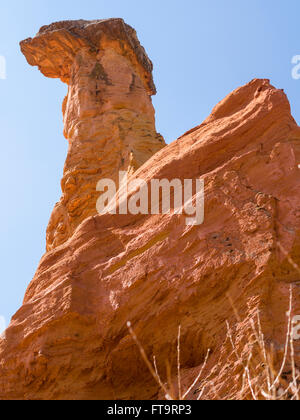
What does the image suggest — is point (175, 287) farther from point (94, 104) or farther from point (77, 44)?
point (77, 44)

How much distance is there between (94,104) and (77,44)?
312 cm

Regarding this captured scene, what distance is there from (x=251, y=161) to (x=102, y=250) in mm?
3048

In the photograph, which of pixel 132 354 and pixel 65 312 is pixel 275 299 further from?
pixel 65 312

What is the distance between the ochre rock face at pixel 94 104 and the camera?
18844 mm

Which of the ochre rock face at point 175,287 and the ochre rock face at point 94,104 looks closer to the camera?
the ochre rock face at point 175,287

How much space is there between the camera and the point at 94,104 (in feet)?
68.8

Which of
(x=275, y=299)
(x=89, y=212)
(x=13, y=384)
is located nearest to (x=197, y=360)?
(x=275, y=299)

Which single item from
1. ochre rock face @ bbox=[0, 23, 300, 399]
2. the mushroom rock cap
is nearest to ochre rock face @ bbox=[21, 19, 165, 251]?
the mushroom rock cap

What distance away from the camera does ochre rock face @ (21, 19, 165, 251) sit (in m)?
18.8

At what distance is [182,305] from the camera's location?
8.41 metres

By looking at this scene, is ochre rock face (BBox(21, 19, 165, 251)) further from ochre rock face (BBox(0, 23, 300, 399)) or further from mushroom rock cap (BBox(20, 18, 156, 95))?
ochre rock face (BBox(0, 23, 300, 399))

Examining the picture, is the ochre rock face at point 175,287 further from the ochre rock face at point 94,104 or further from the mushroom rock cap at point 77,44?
the mushroom rock cap at point 77,44

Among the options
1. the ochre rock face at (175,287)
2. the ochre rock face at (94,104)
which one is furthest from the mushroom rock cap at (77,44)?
the ochre rock face at (175,287)

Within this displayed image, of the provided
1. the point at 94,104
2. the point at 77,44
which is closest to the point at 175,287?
the point at 94,104
